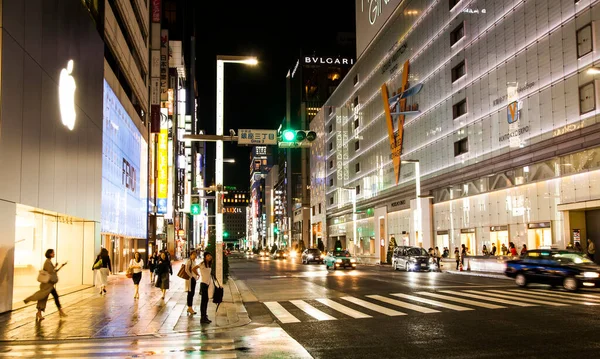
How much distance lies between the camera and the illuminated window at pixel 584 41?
28.0 m

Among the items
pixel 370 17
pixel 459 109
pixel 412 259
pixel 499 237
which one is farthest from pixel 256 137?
pixel 370 17

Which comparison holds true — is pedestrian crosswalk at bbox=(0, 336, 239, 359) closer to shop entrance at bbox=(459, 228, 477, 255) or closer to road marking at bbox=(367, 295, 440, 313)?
road marking at bbox=(367, 295, 440, 313)

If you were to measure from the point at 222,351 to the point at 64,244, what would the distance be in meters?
16.6

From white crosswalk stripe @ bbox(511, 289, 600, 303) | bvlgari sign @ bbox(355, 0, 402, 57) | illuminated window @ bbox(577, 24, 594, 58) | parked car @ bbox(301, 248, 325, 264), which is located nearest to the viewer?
white crosswalk stripe @ bbox(511, 289, 600, 303)

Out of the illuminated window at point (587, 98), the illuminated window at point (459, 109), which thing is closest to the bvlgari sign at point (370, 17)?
the illuminated window at point (459, 109)

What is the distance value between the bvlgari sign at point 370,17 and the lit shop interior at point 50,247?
44.0 meters

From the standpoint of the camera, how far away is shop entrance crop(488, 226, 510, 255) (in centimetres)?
3688

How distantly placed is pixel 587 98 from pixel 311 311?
20894mm

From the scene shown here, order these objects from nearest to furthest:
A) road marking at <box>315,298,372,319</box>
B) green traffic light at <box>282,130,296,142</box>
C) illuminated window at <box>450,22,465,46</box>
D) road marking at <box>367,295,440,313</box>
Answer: road marking at <box>315,298,372,319</box>
road marking at <box>367,295,440,313</box>
green traffic light at <box>282,130,296,142</box>
illuminated window at <box>450,22,465,46</box>

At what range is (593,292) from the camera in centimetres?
2020

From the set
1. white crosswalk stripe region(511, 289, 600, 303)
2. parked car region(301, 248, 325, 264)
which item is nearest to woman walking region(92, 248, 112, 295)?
white crosswalk stripe region(511, 289, 600, 303)

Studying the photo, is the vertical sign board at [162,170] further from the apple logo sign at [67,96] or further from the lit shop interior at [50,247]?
the apple logo sign at [67,96]

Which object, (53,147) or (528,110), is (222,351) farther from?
(528,110)

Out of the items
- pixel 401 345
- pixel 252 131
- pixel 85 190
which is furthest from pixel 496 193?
pixel 401 345
